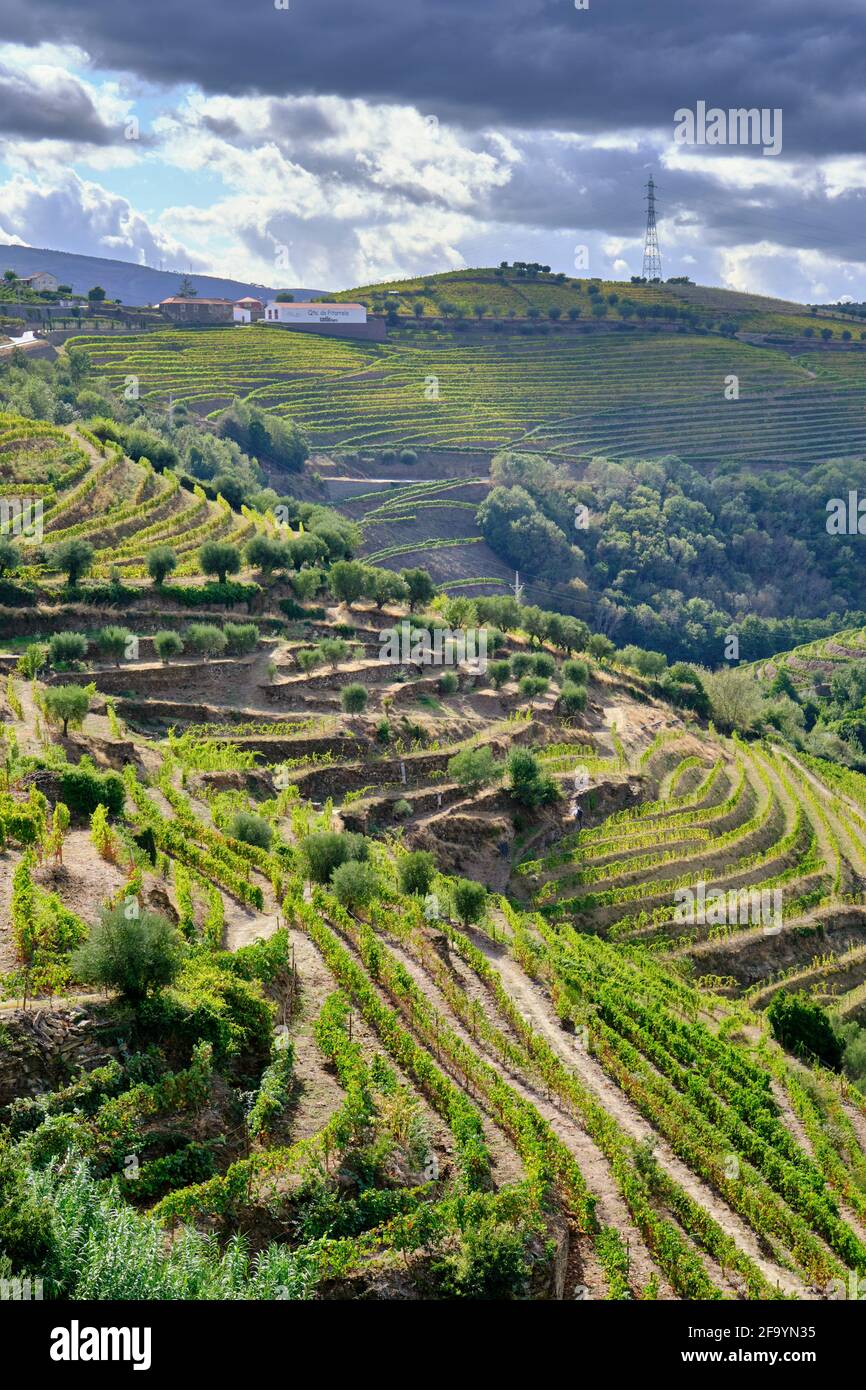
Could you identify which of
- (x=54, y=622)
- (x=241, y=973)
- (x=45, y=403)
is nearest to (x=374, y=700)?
(x=54, y=622)

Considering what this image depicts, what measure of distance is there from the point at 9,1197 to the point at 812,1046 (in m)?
27.7

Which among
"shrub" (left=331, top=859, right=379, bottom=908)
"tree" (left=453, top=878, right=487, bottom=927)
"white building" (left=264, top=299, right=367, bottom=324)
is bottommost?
"tree" (left=453, top=878, right=487, bottom=927)

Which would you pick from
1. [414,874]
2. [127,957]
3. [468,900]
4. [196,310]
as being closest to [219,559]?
[414,874]

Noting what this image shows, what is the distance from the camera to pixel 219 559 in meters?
60.0

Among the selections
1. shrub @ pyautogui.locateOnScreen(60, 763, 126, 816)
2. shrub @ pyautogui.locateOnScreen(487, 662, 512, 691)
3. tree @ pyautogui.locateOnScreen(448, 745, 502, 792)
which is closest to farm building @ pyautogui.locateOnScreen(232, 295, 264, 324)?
shrub @ pyautogui.locateOnScreen(487, 662, 512, 691)

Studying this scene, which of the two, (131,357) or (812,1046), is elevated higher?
(131,357)

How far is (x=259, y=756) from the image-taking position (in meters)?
47.9

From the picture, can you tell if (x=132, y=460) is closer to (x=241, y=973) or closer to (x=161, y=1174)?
(x=241, y=973)

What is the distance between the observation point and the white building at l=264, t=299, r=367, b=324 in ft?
535

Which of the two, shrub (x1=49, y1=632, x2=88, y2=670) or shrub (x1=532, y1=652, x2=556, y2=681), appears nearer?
shrub (x1=49, y1=632, x2=88, y2=670)

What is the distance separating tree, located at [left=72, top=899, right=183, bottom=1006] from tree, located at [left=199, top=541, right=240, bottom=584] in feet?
128

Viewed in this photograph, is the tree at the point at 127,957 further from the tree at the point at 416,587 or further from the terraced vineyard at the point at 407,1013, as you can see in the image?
the tree at the point at 416,587

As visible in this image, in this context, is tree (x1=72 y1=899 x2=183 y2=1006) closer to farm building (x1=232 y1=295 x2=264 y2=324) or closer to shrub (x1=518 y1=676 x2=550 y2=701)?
shrub (x1=518 y1=676 x2=550 y2=701)

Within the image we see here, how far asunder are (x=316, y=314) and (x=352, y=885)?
140455 mm
